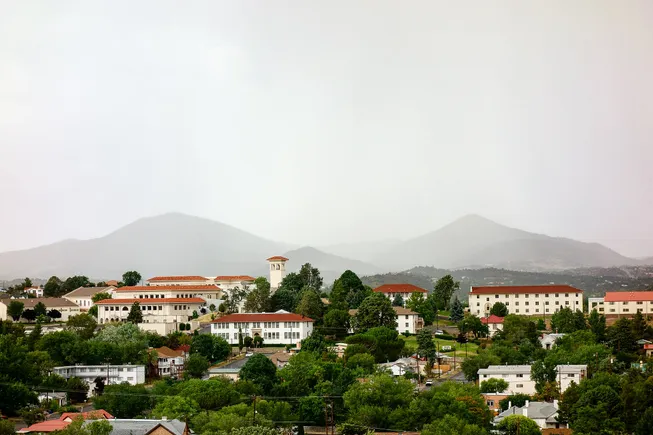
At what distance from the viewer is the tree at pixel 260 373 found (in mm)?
30745

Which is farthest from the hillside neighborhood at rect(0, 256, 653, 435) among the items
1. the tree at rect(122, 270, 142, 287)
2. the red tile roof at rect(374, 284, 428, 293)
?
the tree at rect(122, 270, 142, 287)

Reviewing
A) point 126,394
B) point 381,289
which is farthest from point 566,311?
point 126,394

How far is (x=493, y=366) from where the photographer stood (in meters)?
33.6

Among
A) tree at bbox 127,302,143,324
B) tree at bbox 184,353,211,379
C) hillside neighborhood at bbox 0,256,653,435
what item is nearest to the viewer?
hillside neighborhood at bbox 0,256,653,435

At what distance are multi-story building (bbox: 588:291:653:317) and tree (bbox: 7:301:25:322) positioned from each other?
34.0m

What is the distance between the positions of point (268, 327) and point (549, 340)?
13823 millimetres

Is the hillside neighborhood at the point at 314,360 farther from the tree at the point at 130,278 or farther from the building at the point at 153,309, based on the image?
the tree at the point at 130,278

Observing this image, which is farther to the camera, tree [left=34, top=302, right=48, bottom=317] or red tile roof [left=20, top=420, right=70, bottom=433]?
tree [left=34, top=302, right=48, bottom=317]

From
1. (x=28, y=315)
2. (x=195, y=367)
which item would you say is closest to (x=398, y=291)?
(x=195, y=367)

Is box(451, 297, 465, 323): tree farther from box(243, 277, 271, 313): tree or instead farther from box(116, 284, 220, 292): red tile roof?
box(116, 284, 220, 292): red tile roof

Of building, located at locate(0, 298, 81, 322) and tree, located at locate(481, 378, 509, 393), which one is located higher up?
building, located at locate(0, 298, 81, 322)

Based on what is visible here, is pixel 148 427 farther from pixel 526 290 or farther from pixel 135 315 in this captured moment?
pixel 526 290

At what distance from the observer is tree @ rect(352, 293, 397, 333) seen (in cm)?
4084

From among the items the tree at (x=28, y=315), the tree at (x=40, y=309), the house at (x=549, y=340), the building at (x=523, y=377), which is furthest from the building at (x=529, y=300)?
the tree at (x=28, y=315)
